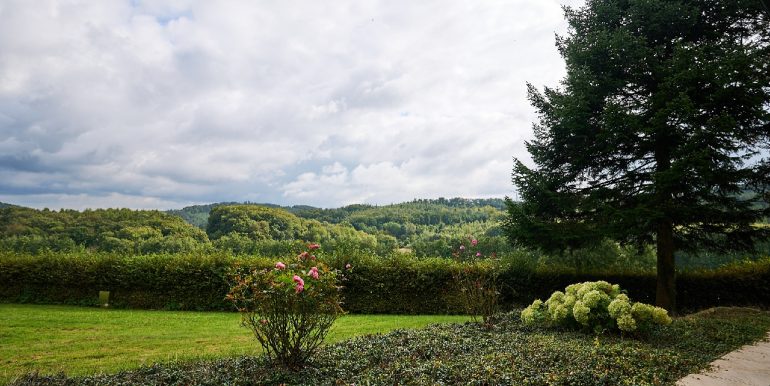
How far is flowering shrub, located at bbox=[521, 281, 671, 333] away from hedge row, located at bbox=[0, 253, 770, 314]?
443 cm

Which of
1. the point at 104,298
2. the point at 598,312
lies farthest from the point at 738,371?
the point at 104,298

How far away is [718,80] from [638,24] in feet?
9.94

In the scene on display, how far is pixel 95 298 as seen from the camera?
1541 cm

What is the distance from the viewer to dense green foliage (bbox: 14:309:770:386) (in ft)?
14.9

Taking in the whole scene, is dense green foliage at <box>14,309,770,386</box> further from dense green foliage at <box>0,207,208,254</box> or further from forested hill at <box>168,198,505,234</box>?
forested hill at <box>168,198,505,234</box>

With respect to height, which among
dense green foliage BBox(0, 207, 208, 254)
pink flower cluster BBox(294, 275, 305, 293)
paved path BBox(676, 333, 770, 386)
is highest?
dense green foliage BBox(0, 207, 208, 254)

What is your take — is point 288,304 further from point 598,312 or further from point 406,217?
point 406,217

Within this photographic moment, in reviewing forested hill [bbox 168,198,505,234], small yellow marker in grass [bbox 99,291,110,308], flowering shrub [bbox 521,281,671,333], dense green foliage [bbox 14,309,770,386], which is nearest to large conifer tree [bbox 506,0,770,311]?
flowering shrub [bbox 521,281,671,333]

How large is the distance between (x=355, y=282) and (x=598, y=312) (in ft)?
27.4

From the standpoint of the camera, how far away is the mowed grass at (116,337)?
6289 mm

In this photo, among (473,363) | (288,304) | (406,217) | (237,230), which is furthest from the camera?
(406,217)

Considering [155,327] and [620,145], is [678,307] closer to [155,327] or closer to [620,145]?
[620,145]

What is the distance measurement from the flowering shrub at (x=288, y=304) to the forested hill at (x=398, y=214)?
155 ft

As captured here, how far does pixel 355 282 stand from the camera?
14.0 m
